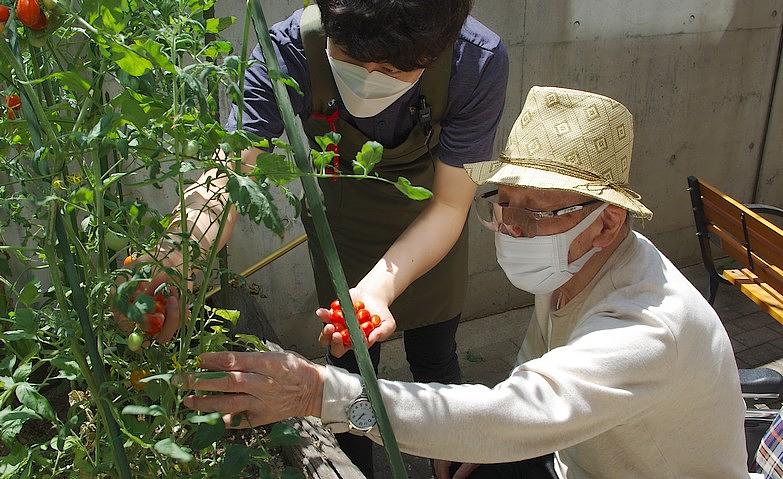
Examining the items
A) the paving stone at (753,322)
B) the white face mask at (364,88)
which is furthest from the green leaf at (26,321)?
the paving stone at (753,322)

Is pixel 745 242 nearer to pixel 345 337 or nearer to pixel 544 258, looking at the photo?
pixel 544 258

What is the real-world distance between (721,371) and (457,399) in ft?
1.79

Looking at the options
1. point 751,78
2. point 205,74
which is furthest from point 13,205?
point 751,78

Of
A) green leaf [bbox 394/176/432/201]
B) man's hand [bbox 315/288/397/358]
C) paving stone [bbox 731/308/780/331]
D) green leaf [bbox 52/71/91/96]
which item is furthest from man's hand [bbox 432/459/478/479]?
paving stone [bbox 731/308/780/331]

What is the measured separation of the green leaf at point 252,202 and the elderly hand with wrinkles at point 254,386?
1.10ft

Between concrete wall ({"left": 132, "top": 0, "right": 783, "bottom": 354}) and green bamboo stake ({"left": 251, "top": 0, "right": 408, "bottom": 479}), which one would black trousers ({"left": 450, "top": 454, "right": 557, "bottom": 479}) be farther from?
concrete wall ({"left": 132, "top": 0, "right": 783, "bottom": 354})

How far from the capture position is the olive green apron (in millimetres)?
1695

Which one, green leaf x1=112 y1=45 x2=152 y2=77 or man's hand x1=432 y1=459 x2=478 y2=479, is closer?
green leaf x1=112 y1=45 x2=152 y2=77

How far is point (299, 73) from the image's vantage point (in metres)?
1.69

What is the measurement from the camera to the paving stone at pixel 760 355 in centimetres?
348

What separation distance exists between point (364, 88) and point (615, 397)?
84cm

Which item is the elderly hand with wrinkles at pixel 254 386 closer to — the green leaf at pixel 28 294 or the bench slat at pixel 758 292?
the green leaf at pixel 28 294

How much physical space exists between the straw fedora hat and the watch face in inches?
21.3

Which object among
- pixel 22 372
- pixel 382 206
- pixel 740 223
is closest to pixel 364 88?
pixel 382 206
